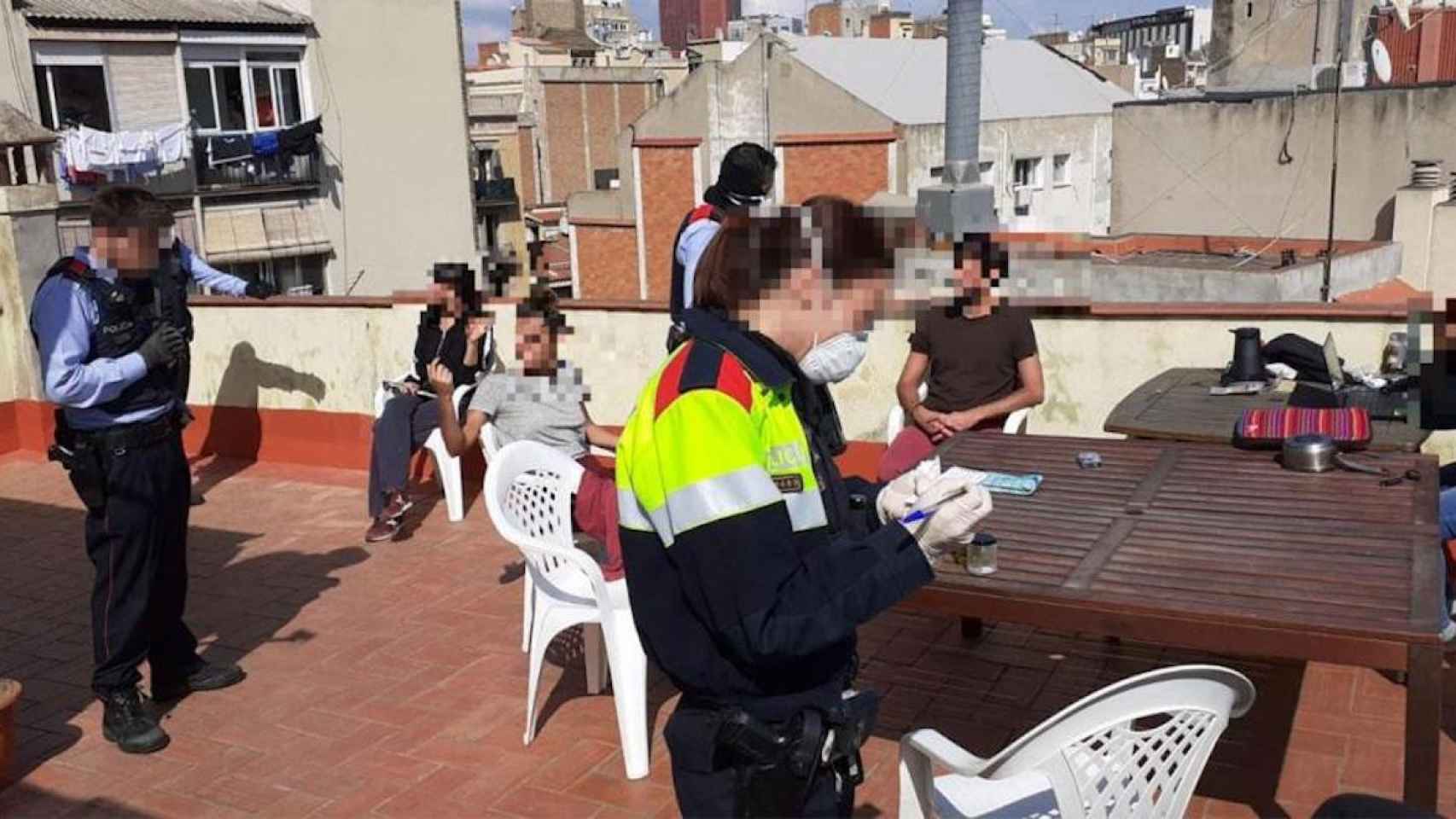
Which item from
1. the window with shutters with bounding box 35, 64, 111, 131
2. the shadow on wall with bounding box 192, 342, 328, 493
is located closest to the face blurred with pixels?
the shadow on wall with bounding box 192, 342, 328, 493

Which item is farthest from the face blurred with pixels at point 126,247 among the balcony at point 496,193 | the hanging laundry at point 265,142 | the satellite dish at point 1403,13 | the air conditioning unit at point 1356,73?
the balcony at point 496,193

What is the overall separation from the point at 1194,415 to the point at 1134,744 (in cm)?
246

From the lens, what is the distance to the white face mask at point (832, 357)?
205 cm

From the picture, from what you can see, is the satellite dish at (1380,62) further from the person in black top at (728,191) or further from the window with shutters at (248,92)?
the window with shutters at (248,92)

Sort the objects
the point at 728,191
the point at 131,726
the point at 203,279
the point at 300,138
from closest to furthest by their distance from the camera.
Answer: the point at 131,726
the point at 728,191
the point at 203,279
the point at 300,138

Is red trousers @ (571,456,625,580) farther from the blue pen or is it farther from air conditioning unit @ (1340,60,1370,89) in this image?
air conditioning unit @ (1340,60,1370,89)

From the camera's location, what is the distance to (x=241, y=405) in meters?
8.04

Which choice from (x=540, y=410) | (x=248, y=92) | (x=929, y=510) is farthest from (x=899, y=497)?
(x=248, y=92)

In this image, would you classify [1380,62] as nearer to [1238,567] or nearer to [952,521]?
[1238,567]

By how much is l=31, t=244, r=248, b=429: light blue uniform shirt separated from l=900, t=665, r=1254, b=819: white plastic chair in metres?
2.81

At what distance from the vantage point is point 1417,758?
278cm

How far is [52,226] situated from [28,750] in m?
5.22

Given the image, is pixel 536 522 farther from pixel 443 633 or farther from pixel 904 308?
pixel 904 308

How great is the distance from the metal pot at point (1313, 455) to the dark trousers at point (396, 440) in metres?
4.14
